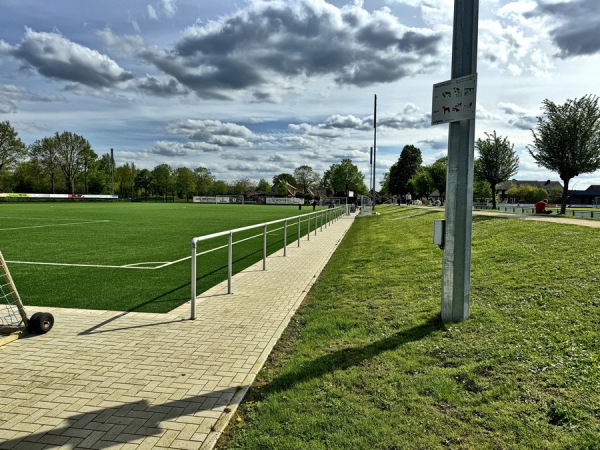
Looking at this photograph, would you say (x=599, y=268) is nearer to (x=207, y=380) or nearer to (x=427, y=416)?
(x=427, y=416)

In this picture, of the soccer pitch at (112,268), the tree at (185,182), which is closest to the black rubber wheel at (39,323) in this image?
the soccer pitch at (112,268)

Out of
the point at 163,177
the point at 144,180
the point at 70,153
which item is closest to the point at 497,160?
the point at 70,153

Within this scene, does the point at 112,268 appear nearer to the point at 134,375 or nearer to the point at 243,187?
the point at 134,375

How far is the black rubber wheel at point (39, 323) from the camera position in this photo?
4.98m

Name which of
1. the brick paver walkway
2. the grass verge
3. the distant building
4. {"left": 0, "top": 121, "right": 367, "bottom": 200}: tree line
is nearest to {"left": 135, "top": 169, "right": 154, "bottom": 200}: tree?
{"left": 0, "top": 121, "right": 367, "bottom": 200}: tree line

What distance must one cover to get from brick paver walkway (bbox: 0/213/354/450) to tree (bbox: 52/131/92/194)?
86.1 meters

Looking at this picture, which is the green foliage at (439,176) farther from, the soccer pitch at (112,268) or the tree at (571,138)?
the soccer pitch at (112,268)

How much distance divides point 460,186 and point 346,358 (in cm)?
250

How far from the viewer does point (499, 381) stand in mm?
3758

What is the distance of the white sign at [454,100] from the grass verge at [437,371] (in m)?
2.53

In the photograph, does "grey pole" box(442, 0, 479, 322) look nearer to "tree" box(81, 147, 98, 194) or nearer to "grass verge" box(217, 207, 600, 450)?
"grass verge" box(217, 207, 600, 450)

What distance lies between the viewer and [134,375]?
3.99 metres

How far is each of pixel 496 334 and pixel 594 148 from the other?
995 inches

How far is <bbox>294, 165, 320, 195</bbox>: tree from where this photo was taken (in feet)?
433
